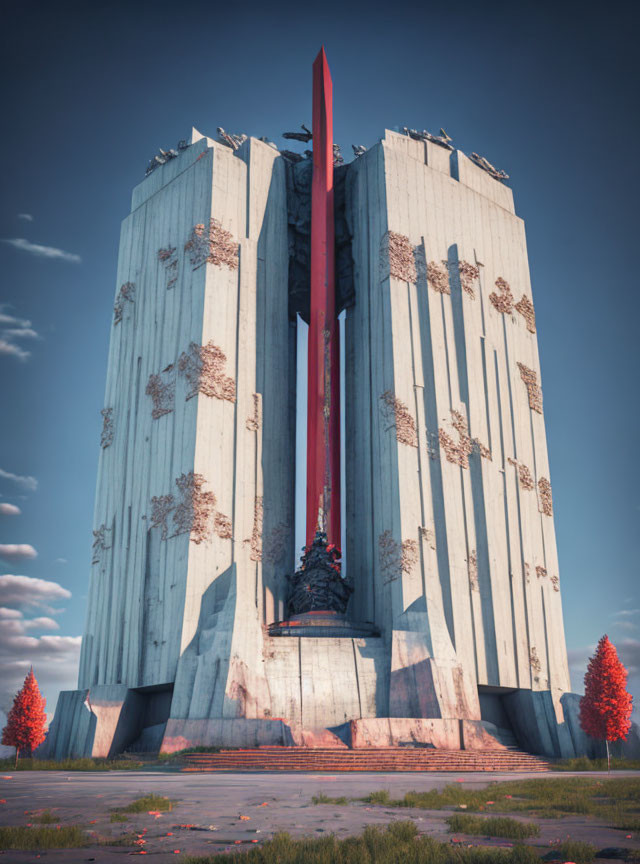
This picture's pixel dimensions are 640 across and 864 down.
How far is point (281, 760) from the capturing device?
19484 millimetres

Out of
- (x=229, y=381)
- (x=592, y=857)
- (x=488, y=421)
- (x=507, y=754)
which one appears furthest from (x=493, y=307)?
(x=592, y=857)

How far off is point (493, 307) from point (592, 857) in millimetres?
32137

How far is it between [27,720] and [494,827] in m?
20.0

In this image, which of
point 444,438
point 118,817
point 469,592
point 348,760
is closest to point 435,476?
point 444,438

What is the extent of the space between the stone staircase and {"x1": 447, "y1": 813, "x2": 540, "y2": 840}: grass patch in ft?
35.2

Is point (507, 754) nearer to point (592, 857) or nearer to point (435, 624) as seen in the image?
point (435, 624)

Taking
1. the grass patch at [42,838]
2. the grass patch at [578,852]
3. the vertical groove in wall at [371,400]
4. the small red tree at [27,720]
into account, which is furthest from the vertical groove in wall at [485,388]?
the grass patch at [42,838]

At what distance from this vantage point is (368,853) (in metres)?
Result: 6.02

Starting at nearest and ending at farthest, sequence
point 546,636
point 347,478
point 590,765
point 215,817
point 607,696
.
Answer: point 215,817, point 590,765, point 607,696, point 546,636, point 347,478

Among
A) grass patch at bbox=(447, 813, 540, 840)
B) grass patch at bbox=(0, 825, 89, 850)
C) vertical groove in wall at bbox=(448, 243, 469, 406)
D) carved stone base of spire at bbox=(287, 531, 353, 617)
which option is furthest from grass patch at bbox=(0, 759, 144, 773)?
vertical groove in wall at bbox=(448, 243, 469, 406)

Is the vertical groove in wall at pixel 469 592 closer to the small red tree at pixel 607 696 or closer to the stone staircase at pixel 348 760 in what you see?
the small red tree at pixel 607 696

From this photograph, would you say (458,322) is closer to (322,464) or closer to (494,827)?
(322,464)

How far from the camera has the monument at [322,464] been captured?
26.5 meters

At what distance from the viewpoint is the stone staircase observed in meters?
18.6
